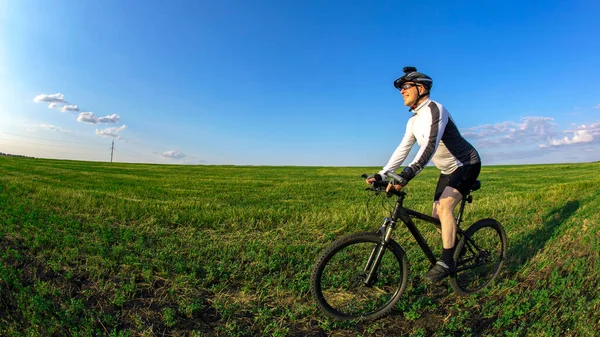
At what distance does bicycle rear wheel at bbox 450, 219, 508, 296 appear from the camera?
16.1 feet

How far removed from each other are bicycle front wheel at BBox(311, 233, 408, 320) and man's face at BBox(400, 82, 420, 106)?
68.3 inches

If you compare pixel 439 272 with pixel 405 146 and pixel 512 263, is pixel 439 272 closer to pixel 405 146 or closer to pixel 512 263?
pixel 405 146

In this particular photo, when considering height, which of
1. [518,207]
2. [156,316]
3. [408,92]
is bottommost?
[156,316]

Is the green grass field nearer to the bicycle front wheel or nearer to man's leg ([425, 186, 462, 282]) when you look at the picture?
the bicycle front wheel

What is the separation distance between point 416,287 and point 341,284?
1102mm

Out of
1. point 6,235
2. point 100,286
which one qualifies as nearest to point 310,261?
point 100,286

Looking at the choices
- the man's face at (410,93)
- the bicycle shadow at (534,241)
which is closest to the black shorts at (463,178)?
the man's face at (410,93)

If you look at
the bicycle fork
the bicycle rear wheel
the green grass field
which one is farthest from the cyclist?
the green grass field

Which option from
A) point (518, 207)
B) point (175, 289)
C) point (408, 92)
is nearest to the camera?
point (408, 92)

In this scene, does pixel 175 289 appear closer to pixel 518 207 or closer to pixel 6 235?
pixel 6 235

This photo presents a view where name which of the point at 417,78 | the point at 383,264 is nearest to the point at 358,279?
the point at 383,264

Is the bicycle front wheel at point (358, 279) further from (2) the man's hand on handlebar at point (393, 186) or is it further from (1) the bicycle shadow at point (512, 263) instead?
(2) the man's hand on handlebar at point (393, 186)

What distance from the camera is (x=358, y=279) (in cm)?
485

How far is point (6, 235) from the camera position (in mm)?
6547
